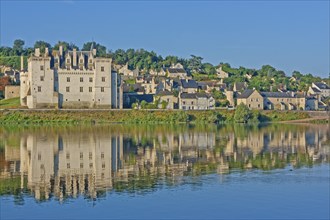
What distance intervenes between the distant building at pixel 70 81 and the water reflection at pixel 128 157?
52.2ft

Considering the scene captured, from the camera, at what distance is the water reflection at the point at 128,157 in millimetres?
23875

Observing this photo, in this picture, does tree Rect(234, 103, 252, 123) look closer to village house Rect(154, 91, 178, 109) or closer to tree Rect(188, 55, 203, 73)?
village house Rect(154, 91, 178, 109)

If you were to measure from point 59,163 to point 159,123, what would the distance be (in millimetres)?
35282

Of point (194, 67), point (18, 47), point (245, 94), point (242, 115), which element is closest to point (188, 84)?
point (245, 94)

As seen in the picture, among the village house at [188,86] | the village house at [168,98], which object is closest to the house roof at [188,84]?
the village house at [188,86]

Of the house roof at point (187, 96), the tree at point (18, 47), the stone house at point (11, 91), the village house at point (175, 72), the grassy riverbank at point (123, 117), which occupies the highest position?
the tree at point (18, 47)

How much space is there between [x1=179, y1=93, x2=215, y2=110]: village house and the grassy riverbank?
5.92 m

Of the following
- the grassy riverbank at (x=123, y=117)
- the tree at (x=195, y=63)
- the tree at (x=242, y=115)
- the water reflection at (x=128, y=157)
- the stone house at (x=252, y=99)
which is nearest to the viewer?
the water reflection at (x=128, y=157)

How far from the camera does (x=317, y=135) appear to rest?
49.4 metres

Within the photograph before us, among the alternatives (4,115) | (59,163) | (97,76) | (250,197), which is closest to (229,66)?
(97,76)

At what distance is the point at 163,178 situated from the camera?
82.6 ft

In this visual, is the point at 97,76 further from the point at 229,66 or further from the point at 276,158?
the point at 229,66

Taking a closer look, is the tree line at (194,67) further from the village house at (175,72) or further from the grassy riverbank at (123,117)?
the grassy riverbank at (123,117)

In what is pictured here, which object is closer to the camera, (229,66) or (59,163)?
(59,163)
